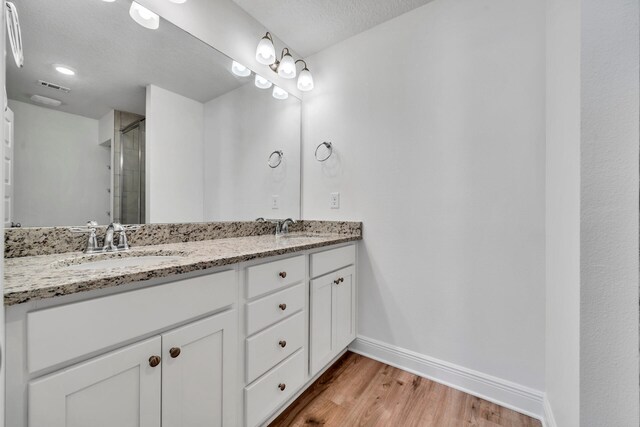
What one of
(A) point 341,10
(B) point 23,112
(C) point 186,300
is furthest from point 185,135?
(A) point 341,10

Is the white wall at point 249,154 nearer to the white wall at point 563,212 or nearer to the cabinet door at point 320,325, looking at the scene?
the cabinet door at point 320,325

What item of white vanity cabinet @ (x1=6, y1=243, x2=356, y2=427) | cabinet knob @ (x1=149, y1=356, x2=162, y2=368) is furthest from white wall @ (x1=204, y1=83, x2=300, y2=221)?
cabinet knob @ (x1=149, y1=356, x2=162, y2=368)

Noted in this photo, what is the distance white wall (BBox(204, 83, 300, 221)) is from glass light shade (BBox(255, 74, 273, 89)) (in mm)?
33

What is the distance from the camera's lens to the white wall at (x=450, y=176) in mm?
1313

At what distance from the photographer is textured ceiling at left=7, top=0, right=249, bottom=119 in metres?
0.99

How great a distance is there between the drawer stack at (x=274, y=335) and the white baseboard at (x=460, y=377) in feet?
2.02

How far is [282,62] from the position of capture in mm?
1825

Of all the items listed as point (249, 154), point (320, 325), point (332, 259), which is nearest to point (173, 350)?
point (320, 325)

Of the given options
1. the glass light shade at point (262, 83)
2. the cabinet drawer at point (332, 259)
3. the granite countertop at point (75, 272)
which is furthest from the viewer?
the glass light shade at point (262, 83)

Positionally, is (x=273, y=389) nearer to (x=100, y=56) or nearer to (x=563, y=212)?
(x=563, y=212)

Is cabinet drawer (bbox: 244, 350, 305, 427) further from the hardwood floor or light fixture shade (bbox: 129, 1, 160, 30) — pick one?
light fixture shade (bbox: 129, 1, 160, 30)

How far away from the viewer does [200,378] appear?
34.9 inches

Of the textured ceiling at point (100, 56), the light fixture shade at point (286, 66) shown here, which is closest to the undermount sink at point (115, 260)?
the textured ceiling at point (100, 56)

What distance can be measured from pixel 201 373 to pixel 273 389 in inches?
16.2
